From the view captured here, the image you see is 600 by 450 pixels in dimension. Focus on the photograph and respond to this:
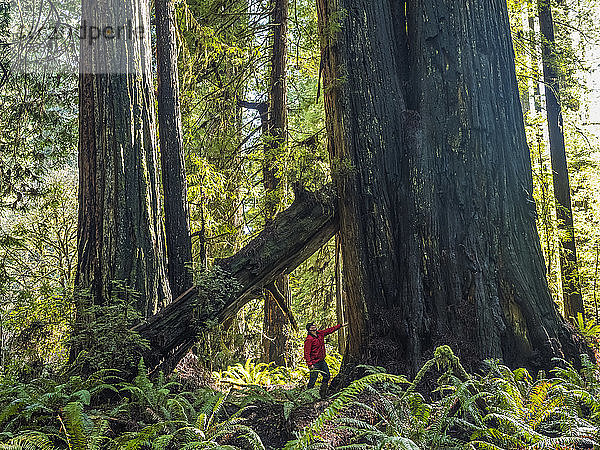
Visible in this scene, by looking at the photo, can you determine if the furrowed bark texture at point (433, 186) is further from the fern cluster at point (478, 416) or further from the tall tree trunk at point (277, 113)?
the tall tree trunk at point (277, 113)

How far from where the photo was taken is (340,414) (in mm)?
3971

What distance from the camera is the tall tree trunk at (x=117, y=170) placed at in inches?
208

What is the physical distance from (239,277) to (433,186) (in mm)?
2237

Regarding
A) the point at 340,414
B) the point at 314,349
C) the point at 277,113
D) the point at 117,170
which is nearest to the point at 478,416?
the point at 340,414

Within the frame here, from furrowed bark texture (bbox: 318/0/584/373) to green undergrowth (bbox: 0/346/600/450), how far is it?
1.49ft

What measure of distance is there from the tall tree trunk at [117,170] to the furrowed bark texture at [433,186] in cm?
207

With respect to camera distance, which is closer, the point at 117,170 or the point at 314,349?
the point at 117,170

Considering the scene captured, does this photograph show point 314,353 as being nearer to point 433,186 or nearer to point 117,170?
point 433,186

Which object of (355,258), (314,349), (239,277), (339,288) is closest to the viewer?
(355,258)

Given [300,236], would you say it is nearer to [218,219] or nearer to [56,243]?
[218,219]

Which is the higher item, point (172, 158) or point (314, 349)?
point (172, 158)

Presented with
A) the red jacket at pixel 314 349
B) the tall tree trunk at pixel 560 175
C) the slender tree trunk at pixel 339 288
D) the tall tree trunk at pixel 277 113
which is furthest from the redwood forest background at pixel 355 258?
the tall tree trunk at pixel 560 175

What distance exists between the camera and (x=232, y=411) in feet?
15.0

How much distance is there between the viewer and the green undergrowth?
3094mm
